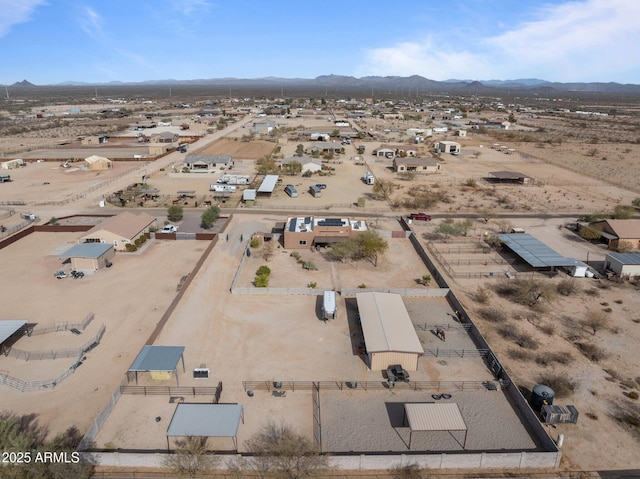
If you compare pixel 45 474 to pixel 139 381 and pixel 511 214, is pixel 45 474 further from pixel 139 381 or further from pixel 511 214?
pixel 511 214

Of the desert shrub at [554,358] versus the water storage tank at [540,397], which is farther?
the desert shrub at [554,358]

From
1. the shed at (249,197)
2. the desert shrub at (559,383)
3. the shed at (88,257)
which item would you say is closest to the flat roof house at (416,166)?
the shed at (249,197)

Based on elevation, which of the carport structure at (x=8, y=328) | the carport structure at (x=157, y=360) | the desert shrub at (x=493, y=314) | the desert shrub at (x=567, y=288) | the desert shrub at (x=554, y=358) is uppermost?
the carport structure at (x=8, y=328)

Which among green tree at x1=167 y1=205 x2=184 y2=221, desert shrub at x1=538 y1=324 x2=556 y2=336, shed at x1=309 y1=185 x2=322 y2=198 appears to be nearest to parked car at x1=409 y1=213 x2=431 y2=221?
shed at x1=309 y1=185 x2=322 y2=198

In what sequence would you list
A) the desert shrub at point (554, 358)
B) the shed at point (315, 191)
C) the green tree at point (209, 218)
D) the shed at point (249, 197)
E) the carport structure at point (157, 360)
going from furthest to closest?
the shed at point (315, 191) < the shed at point (249, 197) < the green tree at point (209, 218) < the desert shrub at point (554, 358) < the carport structure at point (157, 360)

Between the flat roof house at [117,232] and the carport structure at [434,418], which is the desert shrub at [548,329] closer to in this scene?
the carport structure at [434,418]

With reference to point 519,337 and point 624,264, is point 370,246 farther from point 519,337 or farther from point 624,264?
point 624,264
